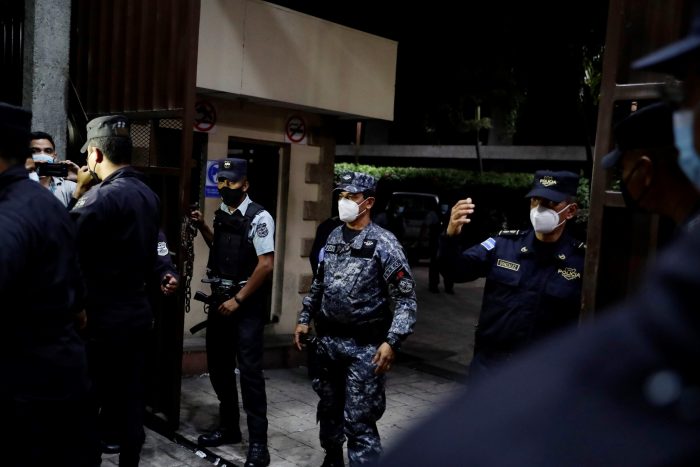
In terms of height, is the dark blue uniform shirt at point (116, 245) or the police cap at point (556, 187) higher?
the police cap at point (556, 187)

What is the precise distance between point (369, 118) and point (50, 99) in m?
3.27

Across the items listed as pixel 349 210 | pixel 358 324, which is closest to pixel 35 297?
pixel 358 324

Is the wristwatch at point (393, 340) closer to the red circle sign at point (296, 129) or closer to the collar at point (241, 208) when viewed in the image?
the collar at point (241, 208)

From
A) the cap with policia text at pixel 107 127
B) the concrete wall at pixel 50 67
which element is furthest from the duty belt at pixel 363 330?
the concrete wall at pixel 50 67

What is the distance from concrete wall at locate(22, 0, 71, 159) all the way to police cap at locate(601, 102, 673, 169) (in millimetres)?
5018

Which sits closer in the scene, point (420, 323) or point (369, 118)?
point (369, 118)

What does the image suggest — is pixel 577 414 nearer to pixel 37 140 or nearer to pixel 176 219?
pixel 176 219

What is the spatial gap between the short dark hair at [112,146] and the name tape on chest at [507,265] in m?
2.33

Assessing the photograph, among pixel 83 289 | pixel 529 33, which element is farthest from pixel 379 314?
pixel 529 33

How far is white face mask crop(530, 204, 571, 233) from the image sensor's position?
12.2 feet

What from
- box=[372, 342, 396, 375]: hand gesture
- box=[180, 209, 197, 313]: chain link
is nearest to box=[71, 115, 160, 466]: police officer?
box=[180, 209, 197, 313]: chain link

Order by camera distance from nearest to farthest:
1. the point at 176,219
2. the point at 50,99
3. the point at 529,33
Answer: the point at 176,219
the point at 50,99
the point at 529,33

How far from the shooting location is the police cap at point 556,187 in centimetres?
373

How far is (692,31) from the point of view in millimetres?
760
